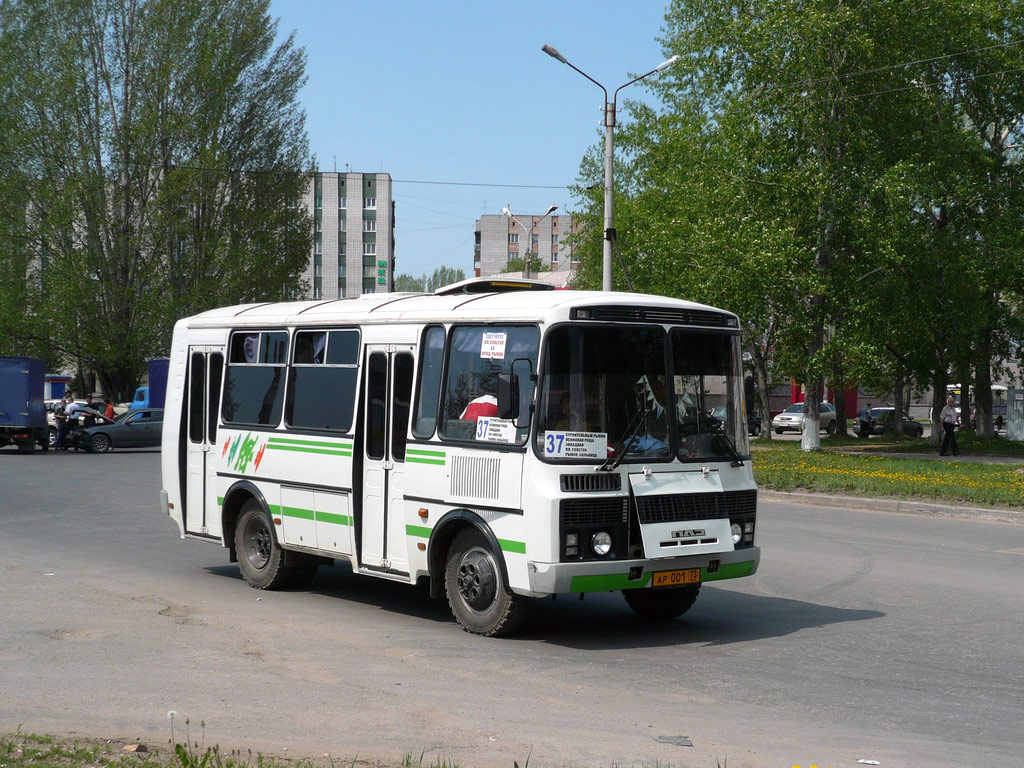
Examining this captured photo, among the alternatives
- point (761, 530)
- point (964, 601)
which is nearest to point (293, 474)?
point (964, 601)

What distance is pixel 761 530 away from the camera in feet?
52.2

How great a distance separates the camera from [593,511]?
831cm

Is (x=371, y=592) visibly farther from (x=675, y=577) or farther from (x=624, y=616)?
(x=675, y=577)

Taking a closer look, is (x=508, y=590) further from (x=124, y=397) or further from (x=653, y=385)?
(x=124, y=397)

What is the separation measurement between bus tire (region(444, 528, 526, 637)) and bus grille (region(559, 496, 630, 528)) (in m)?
0.72

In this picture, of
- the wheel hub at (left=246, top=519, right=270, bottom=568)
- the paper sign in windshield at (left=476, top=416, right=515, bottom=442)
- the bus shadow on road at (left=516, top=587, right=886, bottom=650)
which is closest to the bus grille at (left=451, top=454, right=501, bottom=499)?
the paper sign in windshield at (left=476, top=416, right=515, bottom=442)

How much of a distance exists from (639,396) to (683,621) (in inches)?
84.0

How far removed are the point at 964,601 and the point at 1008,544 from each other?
4.92 meters

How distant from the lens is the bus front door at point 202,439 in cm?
1177

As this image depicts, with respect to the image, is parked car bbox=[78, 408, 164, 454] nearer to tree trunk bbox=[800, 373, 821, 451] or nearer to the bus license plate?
tree trunk bbox=[800, 373, 821, 451]

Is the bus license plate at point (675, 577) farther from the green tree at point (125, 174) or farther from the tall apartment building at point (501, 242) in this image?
the tall apartment building at point (501, 242)

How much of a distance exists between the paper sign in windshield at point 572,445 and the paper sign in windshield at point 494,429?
1.03 ft

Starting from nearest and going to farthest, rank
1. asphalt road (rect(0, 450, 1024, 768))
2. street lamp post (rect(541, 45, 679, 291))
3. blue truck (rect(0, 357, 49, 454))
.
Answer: asphalt road (rect(0, 450, 1024, 768)) → street lamp post (rect(541, 45, 679, 291)) → blue truck (rect(0, 357, 49, 454))

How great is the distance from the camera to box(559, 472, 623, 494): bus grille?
8.23 metres
